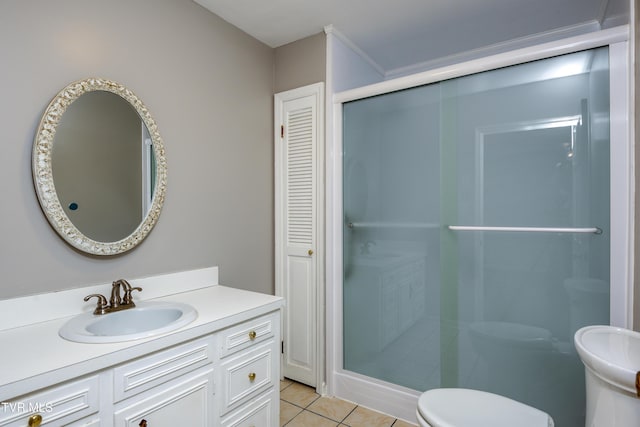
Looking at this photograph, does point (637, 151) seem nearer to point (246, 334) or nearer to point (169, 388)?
point (246, 334)

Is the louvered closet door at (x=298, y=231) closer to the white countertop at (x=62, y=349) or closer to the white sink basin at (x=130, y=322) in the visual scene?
the white countertop at (x=62, y=349)

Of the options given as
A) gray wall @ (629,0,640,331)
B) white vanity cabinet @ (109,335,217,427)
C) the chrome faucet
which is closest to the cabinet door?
white vanity cabinet @ (109,335,217,427)

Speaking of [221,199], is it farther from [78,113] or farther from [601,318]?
[601,318]

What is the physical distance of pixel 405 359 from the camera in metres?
2.07

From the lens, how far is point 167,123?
1860 mm

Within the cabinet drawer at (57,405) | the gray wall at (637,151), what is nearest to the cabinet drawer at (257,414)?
the cabinet drawer at (57,405)

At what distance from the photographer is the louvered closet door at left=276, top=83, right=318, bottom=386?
2383 mm

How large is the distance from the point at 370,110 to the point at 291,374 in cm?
195

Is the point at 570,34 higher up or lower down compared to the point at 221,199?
higher up

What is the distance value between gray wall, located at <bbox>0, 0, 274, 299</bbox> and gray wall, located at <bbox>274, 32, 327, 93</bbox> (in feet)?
0.32

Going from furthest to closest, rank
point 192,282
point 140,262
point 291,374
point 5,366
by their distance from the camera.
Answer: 1. point 291,374
2. point 192,282
3. point 140,262
4. point 5,366

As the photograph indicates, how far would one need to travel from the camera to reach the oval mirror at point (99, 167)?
1.40 metres

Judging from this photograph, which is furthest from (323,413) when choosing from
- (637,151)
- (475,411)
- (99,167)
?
(637,151)

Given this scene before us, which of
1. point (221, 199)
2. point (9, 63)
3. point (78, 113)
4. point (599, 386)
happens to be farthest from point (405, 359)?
point (9, 63)
